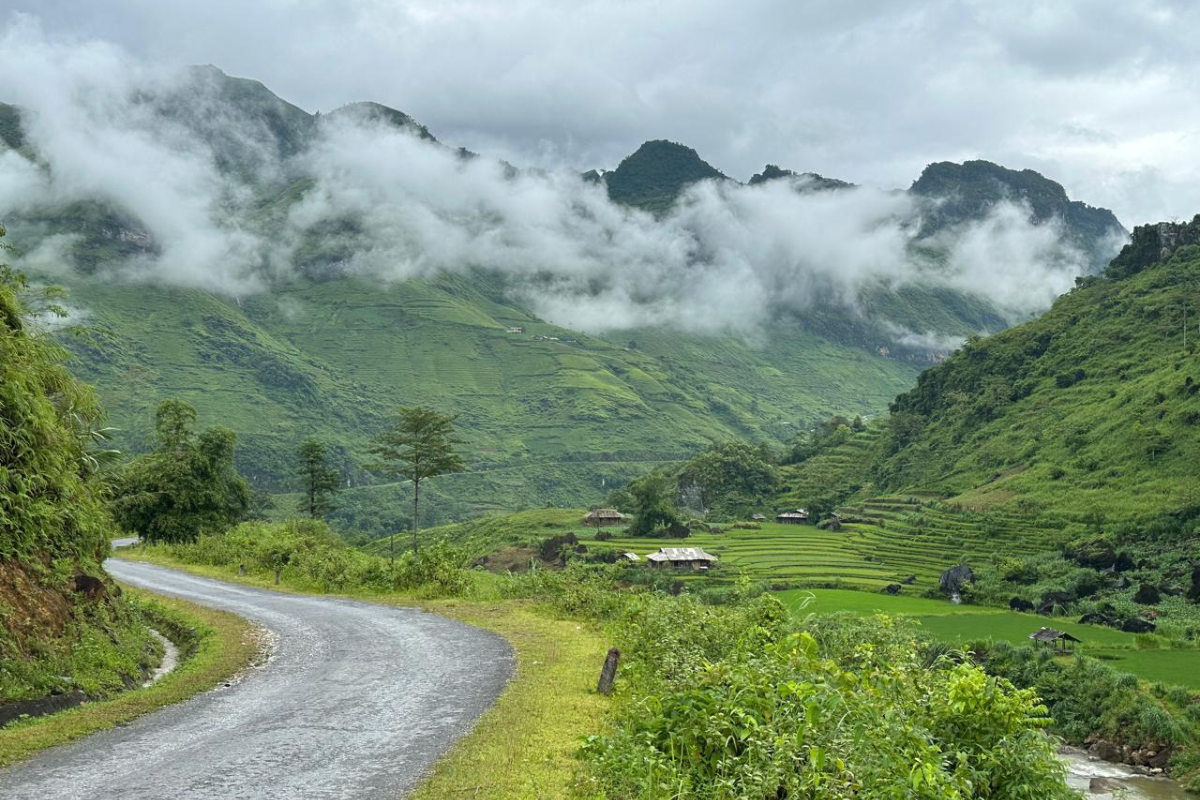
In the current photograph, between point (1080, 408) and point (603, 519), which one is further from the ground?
point (1080, 408)

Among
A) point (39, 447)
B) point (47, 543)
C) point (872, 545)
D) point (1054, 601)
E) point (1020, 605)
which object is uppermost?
point (39, 447)

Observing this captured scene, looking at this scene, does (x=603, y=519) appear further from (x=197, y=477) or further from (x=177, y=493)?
(x=177, y=493)

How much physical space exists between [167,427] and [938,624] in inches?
2228

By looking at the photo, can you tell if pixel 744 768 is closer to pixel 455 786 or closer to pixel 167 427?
pixel 455 786

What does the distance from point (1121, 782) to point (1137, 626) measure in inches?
1107

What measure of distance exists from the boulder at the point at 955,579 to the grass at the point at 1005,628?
6.81ft

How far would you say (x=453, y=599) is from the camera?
3269 centimetres

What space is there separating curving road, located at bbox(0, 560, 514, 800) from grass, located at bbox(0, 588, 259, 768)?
0.37 metres

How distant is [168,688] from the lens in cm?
1709

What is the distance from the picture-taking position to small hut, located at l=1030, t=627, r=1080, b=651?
5209 cm

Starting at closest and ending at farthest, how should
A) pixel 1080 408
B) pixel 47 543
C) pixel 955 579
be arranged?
pixel 47 543 → pixel 955 579 → pixel 1080 408

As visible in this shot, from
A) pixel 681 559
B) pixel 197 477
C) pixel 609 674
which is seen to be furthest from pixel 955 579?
pixel 609 674

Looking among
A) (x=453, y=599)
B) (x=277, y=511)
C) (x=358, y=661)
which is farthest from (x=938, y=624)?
(x=277, y=511)

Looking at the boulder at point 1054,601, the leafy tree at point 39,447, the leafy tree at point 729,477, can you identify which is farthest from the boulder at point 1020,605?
the leafy tree at point 729,477
